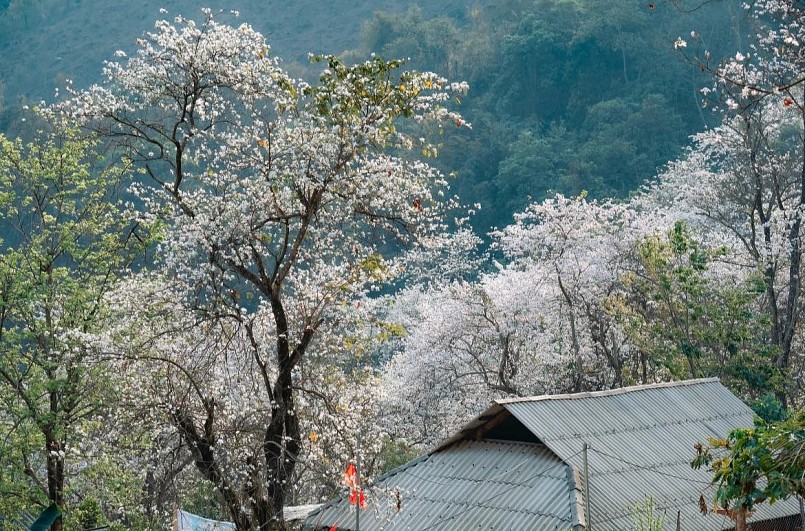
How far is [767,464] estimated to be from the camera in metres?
7.28

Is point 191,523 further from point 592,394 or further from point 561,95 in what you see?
point 561,95

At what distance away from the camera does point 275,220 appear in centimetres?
1215

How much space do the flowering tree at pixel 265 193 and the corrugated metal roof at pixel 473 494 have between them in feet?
3.77

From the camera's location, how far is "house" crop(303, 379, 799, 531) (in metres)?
11.7

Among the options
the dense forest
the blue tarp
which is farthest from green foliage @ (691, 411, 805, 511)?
the blue tarp

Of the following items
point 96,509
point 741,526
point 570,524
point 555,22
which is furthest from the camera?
point 555,22

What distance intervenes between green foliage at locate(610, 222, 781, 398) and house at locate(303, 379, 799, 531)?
671 centimetres

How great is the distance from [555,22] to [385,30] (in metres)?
11.0

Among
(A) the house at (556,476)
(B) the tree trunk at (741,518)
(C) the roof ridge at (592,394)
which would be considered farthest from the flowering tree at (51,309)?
(B) the tree trunk at (741,518)

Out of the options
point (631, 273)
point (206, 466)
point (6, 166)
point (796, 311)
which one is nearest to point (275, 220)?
point (206, 466)

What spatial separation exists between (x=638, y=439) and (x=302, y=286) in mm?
4704

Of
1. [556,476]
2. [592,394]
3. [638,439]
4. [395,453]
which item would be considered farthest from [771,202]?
[556,476]

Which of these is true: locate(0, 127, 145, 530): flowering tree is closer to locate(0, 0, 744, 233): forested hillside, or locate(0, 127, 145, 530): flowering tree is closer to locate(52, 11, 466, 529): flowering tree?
locate(52, 11, 466, 529): flowering tree

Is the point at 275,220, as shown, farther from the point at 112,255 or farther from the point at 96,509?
the point at 96,509
